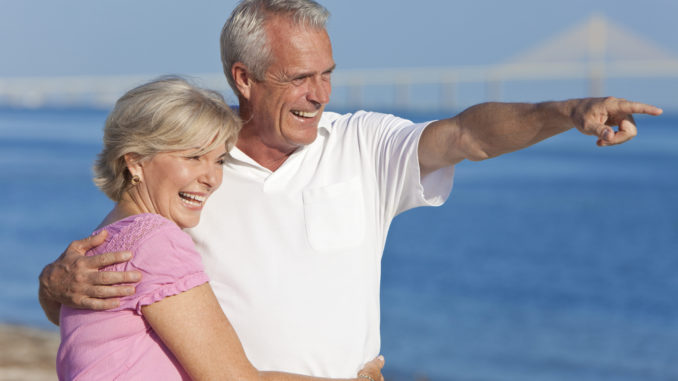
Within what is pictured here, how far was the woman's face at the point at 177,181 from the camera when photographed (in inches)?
65.6

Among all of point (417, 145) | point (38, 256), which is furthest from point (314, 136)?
point (38, 256)

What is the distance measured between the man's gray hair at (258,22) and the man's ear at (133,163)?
509 millimetres

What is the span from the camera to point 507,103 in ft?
6.27

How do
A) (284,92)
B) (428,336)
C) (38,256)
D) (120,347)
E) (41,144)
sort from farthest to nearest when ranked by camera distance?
1. (41,144)
2. (38,256)
3. (428,336)
4. (284,92)
5. (120,347)

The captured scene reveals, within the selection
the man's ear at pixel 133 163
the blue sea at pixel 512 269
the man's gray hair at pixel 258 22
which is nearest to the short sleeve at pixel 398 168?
the man's gray hair at pixel 258 22

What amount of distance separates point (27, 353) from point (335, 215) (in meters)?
3.99

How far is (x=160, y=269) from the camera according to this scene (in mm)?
1490

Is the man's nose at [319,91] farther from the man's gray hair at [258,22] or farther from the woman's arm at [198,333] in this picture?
the woman's arm at [198,333]

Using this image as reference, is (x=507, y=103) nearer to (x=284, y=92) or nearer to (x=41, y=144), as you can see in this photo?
(x=284, y=92)

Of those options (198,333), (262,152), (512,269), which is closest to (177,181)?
(198,333)

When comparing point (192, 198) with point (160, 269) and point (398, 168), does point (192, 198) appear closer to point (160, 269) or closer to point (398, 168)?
point (160, 269)

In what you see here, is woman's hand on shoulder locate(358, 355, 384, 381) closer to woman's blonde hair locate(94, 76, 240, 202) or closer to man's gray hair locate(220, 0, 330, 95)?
woman's blonde hair locate(94, 76, 240, 202)

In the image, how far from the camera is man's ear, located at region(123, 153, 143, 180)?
1.66 meters

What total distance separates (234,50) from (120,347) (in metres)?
0.86
